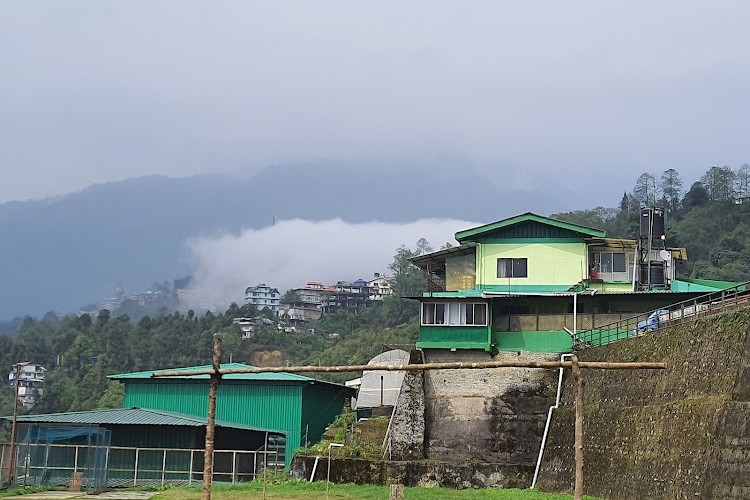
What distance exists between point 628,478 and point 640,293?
43.8 ft

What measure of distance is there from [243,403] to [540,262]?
615 inches

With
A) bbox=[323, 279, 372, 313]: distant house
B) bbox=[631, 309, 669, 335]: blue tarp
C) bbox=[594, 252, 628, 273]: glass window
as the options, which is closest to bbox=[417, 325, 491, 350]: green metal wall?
bbox=[594, 252, 628, 273]: glass window

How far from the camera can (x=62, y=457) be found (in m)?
36.4

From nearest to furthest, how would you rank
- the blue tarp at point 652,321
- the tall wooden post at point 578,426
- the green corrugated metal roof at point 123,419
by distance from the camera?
the tall wooden post at point 578,426 → the blue tarp at point 652,321 → the green corrugated metal roof at point 123,419

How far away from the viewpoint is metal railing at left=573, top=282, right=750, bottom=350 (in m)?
24.2

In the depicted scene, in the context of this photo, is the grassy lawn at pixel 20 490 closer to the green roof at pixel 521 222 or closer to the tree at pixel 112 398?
the green roof at pixel 521 222

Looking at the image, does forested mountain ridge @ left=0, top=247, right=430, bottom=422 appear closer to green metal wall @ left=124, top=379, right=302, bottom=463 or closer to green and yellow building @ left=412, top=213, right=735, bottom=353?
green metal wall @ left=124, top=379, right=302, bottom=463

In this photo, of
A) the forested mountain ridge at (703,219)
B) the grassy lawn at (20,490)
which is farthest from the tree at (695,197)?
the grassy lawn at (20,490)

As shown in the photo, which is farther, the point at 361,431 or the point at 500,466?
the point at 361,431

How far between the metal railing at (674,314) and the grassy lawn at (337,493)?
6.15 meters

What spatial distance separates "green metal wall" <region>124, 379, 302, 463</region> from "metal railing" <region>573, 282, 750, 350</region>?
47.1 ft

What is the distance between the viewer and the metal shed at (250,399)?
1703 inches

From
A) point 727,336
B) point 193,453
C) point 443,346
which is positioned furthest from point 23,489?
point 727,336

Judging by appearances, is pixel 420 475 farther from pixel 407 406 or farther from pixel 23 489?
pixel 23 489
